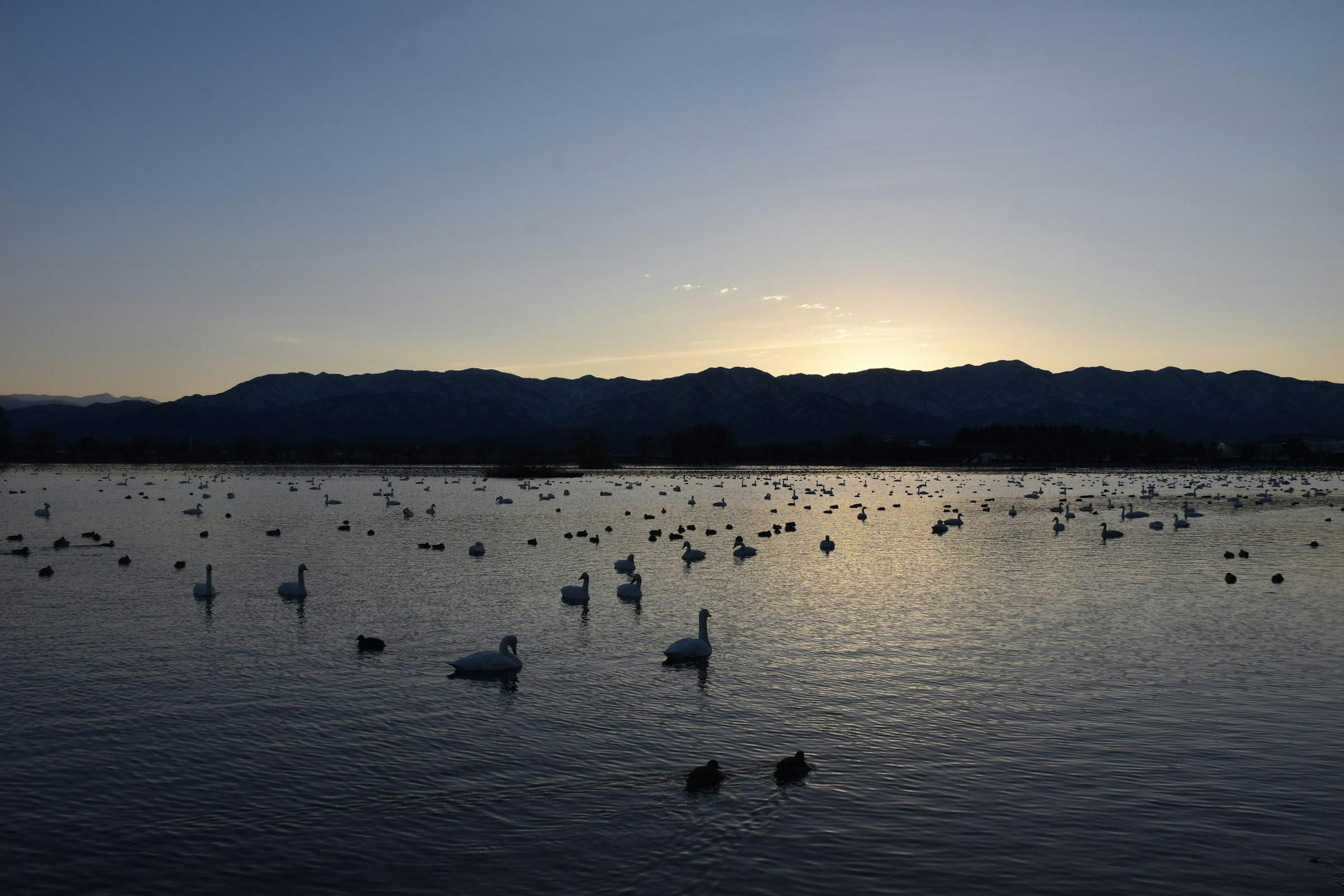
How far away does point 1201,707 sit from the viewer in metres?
17.3

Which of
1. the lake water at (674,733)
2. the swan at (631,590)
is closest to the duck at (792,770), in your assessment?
the lake water at (674,733)

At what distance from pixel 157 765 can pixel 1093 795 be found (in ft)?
44.5

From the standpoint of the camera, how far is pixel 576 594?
92.9 ft

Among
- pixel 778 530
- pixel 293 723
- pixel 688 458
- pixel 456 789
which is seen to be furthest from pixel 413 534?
pixel 688 458

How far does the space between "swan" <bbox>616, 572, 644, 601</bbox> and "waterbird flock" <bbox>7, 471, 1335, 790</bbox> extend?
3cm

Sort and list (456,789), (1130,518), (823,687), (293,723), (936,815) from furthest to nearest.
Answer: (1130,518) → (823,687) → (293,723) → (456,789) → (936,815)

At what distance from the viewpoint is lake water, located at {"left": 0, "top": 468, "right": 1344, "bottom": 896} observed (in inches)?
438

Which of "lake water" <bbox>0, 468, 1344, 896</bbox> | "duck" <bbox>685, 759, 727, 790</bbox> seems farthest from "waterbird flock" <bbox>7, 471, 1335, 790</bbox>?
"lake water" <bbox>0, 468, 1344, 896</bbox>

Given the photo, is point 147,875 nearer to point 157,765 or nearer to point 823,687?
point 157,765

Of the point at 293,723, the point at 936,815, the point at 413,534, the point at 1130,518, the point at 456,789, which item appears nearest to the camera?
the point at 936,815

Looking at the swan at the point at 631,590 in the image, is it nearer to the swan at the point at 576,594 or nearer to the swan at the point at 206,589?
the swan at the point at 576,594

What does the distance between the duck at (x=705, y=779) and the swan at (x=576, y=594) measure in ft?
49.6

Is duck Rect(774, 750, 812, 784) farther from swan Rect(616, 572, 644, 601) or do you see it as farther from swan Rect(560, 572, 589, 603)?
swan Rect(616, 572, 644, 601)

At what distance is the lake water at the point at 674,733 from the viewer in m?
11.1
